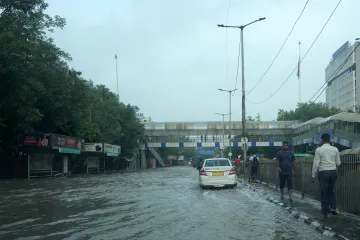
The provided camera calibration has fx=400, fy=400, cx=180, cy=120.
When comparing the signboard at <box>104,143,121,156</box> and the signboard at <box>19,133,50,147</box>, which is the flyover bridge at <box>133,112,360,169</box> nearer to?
the signboard at <box>104,143,121,156</box>

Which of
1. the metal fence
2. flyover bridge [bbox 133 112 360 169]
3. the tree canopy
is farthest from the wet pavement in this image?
flyover bridge [bbox 133 112 360 169]

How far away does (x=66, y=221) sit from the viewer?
31.7 feet

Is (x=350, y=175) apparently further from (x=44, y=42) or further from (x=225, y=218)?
(x=44, y=42)

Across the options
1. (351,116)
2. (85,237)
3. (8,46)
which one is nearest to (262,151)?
(351,116)

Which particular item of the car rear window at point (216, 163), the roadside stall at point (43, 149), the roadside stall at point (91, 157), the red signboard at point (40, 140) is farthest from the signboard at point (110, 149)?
the car rear window at point (216, 163)

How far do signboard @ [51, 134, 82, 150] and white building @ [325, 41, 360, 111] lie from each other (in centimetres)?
9027

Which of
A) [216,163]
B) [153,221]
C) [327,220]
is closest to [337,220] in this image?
[327,220]

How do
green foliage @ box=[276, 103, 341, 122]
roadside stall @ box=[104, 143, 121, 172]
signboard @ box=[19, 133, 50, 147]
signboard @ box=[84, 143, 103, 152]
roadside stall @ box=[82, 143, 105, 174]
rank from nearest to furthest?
signboard @ box=[19, 133, 50, 147], signboard @ box=[84, 143, 103, 152], roadside stall @ box=[82, 143, 105, 174], roadside stall @ box=[104, 143, 121, 172], green foliage @ box=[276, 103, 341, 122]

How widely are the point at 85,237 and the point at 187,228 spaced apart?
215cm

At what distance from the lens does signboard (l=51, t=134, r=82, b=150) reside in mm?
33525

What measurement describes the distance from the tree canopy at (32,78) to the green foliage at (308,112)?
5287 cm

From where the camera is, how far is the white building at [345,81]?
4636 inches

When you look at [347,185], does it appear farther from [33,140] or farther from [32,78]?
[33,140]

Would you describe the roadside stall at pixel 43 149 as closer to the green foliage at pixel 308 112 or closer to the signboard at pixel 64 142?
the signboard at pixel 64 142
